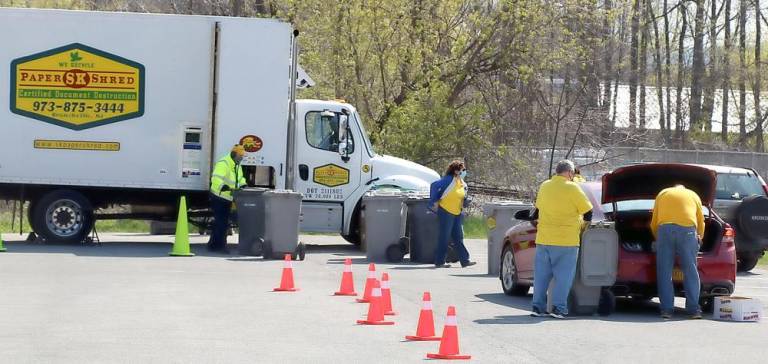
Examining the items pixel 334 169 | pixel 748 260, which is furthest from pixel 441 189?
pixel 748 260

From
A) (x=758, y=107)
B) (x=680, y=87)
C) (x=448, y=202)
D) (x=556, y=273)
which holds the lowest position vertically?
(x=556, y=273)

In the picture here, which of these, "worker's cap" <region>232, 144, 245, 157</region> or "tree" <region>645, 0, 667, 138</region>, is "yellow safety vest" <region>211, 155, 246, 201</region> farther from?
"tree" <region>645, 0, 667, 138</region>

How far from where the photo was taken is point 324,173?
75.4 ft

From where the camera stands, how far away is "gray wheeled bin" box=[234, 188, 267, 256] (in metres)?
20.9

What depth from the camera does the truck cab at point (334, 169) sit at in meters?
23.0

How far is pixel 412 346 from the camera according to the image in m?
10.9

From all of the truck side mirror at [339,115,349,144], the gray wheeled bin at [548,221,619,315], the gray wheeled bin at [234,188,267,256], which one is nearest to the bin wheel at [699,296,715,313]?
the gray wheeled bin at [548,221,619,315]

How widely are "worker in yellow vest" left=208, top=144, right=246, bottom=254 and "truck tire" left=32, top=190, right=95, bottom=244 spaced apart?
7.30ft

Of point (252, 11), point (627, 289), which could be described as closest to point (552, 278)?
point (627, 289)

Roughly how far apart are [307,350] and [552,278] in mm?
4086

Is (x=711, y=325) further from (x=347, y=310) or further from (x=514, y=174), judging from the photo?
(x=514, y=174)

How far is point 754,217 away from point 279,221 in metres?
7.51

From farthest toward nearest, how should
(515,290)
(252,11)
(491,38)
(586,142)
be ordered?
(586,142) < (252,11) < (491,38) < (515,290)

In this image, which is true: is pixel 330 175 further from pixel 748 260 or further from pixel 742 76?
pixel 742 76
